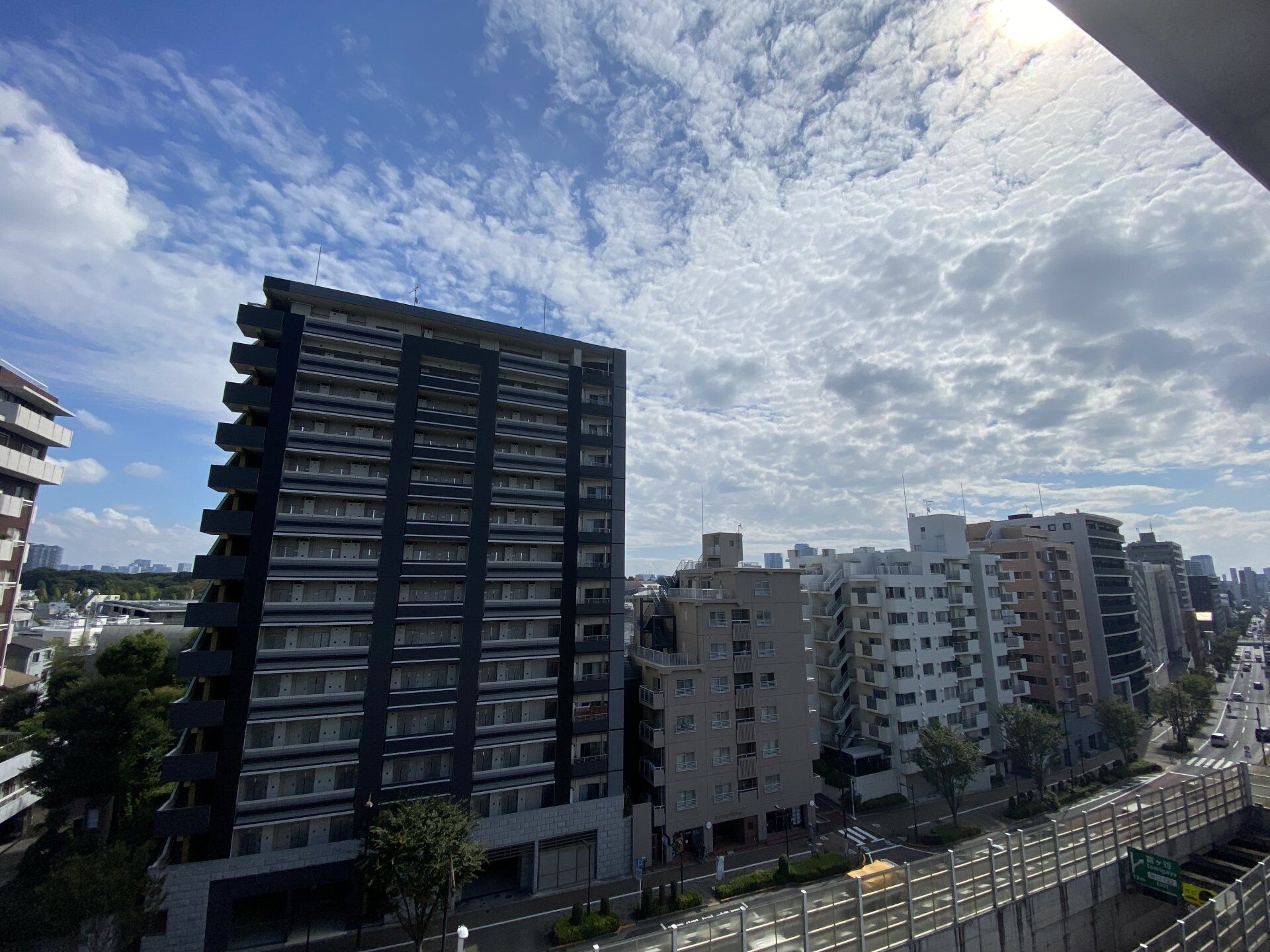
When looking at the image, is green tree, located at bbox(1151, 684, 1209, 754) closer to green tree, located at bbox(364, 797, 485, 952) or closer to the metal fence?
the metal fence

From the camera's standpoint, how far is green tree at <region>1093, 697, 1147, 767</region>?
5459cm

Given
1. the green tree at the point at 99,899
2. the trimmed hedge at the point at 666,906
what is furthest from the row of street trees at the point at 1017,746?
the green tree at the point at 99,899

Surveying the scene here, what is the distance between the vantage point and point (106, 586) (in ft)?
398

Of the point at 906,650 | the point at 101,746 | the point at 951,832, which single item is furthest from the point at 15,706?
the point at 906,650

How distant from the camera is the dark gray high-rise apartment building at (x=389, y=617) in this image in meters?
29.8

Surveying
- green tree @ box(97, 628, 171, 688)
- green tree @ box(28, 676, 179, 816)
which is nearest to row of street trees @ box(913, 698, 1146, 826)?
green tree @ box(28, 676, 179, 816)

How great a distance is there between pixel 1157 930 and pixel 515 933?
103 feet

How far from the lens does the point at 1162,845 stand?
2766 cm

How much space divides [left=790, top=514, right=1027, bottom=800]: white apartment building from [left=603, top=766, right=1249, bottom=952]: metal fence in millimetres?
20281

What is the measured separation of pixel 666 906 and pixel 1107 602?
69.5 meters

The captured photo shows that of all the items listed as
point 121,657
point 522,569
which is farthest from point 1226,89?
point 121,657

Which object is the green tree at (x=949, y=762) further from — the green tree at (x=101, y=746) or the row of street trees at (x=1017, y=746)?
the green tree at (x=101, y=746)

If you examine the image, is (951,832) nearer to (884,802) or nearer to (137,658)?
(884,802)

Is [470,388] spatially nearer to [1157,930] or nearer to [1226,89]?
[1226,89]
